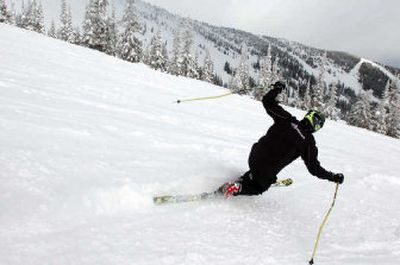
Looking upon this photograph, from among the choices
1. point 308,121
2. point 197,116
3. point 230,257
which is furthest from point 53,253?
point 197,116

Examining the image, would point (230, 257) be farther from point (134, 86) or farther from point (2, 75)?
point (134, 86)

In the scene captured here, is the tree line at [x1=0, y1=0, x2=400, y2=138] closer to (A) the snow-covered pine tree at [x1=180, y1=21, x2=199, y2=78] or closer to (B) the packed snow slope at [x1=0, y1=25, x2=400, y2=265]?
(A) the snow-covered pine tree at [x1=180, y1=21, x2=199, y2=78]

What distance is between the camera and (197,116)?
12.9 meters

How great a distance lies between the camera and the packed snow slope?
4605mm

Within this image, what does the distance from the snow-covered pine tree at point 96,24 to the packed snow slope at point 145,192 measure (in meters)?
40.3

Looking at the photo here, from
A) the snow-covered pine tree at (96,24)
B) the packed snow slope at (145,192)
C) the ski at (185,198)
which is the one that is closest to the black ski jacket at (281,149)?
the packed snow slope at (145,192)

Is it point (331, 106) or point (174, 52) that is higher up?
point (174, 52)

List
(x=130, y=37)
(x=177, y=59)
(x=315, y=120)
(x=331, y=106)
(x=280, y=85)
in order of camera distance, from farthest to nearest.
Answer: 1. (x=331, y=106)
2. (x=177, y=59)
3. (x=130, y=37)
4. (x=280, y=85)
5. (x=315, y=120)

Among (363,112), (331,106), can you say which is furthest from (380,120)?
(331,106)

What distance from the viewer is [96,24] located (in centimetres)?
5034

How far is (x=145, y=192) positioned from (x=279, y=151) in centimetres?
231

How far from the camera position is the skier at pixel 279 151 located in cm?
636

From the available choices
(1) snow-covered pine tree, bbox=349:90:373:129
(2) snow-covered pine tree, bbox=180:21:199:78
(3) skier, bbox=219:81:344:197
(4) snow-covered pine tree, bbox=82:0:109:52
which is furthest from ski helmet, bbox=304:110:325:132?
(2) snow-covered pine tree, bbox=180:21:199:78

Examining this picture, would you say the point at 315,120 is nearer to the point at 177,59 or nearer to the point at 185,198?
the point at 185,198
